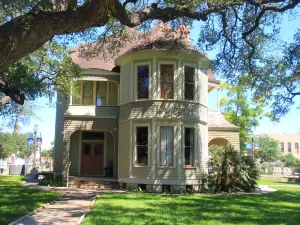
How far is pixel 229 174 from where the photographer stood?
62.9ft

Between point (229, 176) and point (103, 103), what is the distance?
9561mm

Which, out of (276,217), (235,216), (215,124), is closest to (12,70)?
(235,216)

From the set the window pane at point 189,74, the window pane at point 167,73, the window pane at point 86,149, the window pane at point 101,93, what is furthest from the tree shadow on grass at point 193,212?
the window pane at point 101,93

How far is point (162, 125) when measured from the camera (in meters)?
19.4

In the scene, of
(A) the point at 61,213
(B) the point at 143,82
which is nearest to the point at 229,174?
(B) the point at 143,82

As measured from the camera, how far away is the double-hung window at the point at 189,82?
20188mm

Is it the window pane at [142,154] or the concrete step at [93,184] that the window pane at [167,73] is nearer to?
the window pane at [142,154]

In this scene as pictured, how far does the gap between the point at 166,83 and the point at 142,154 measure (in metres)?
4.14

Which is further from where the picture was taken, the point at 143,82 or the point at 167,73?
the point at 143,82

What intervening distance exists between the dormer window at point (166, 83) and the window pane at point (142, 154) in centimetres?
301

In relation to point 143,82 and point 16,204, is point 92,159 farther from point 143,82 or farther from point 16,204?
point 16,204

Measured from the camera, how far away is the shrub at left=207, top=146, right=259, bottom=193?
19219mm

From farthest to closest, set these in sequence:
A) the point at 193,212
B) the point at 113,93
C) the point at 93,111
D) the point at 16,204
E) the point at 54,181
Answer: the point at 113,93, the point at 93,111, the point at 54,181, the point at 16,204, the point at 193,212

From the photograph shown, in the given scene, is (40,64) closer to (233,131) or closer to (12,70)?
(12,70)
